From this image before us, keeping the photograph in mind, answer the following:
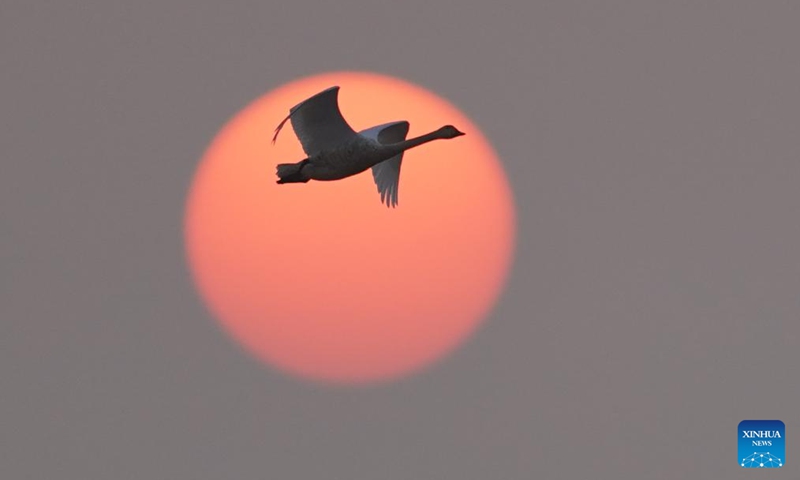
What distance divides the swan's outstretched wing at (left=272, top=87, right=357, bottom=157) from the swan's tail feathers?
415mm

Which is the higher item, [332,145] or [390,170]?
[390,170]

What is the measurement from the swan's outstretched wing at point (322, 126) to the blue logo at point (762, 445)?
4458 cm

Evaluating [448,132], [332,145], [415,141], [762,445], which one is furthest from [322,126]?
[762,445]

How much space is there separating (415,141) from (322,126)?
6.83 ft

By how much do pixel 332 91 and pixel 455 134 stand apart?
324 centimetres

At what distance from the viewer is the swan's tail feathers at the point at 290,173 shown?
4259 centimetres

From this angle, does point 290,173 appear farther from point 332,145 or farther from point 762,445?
point 762,445

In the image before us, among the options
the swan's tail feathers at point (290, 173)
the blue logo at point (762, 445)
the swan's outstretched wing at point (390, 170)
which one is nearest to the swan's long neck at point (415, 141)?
the swan's tail feathers at point (290, 173)

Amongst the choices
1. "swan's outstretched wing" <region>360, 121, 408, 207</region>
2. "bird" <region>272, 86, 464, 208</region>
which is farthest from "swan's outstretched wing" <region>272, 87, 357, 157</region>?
"swan's outstretched wing" <region>360, 121, 408, 207</region>

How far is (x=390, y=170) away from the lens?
153 ft

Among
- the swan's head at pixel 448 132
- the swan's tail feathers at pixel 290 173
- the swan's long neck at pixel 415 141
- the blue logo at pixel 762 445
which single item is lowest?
the blue logo at pixel 762 445

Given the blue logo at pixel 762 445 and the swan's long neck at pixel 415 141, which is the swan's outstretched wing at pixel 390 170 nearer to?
the swan's long neck at pixel 415 141

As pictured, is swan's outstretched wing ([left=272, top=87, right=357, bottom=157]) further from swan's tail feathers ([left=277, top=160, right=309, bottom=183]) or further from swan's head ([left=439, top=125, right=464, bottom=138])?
swan's head ([left=439, top=125, right=464, bottom=138])

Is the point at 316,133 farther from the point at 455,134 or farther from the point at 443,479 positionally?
the point at 443,479
